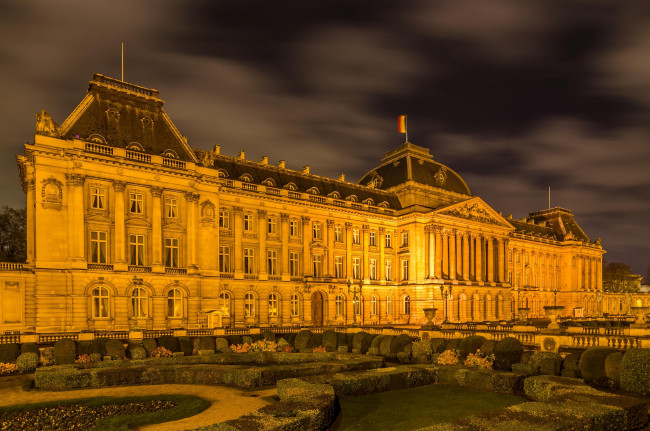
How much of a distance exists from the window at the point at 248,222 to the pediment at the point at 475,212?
27785 mm

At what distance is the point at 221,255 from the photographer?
53.6 metres

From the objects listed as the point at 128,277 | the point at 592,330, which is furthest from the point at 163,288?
the point at 592,330

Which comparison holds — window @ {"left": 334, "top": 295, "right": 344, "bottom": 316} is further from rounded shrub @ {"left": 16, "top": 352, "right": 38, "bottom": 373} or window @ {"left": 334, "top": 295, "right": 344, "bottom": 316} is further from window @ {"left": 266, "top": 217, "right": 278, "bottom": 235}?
rounded shrub @ {"left": 16, "top": 352, "right": 38, "bottom": 373}

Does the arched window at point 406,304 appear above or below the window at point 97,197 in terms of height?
below

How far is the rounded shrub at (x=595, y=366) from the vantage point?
2159 cm

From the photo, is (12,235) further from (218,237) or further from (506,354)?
(506,354)

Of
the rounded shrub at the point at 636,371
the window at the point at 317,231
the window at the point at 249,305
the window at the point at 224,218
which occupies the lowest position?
the window at the point at 249,305

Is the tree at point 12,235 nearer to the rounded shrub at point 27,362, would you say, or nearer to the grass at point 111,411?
the rounded shrub at point 27,362

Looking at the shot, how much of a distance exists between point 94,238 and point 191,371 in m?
24.0

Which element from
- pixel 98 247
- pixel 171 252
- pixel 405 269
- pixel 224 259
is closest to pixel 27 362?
pixel 98 247

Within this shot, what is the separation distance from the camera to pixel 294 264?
199 feet

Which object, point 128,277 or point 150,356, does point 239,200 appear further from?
point 150,356

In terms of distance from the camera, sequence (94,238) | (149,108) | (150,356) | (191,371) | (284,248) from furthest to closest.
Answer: (284,248), (149,108), (94,238), (150,356), (191,371)

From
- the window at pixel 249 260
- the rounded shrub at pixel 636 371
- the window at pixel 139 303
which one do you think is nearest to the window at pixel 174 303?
the window at pixel 139 303
